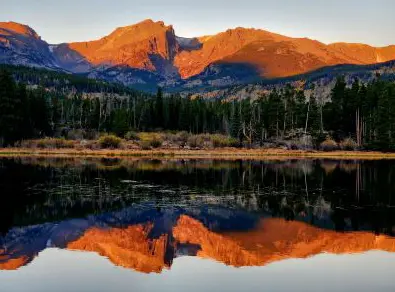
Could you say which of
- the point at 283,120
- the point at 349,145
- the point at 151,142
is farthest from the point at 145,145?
the point at 349,145

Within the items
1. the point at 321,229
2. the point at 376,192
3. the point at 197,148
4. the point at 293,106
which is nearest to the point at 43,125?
the point at 197,148

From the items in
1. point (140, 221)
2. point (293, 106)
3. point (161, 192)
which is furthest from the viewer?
point (293, 106)

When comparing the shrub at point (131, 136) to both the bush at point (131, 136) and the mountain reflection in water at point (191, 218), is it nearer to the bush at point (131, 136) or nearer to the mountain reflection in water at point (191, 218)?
the bush at point (131, 136)

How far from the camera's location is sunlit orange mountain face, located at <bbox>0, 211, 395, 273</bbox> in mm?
22828

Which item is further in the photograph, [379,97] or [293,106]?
[293,106]

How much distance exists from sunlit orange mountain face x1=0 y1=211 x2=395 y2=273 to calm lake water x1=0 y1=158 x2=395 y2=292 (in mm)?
56

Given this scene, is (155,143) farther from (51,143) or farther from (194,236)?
(194,236)

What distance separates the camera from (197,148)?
115250 mm

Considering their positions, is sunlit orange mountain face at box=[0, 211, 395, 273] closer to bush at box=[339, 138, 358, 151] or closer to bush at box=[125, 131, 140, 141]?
bush at box=[339, 138, 358, 151]

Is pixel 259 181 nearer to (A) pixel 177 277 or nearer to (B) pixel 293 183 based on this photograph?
(B) pixel 293 183

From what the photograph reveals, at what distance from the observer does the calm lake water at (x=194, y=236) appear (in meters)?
20.0

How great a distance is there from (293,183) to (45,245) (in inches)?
1260

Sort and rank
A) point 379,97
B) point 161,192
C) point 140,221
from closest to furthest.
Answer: point 140,221
point 161,192
point 379,97

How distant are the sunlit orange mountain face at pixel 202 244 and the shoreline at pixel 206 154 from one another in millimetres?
66897
